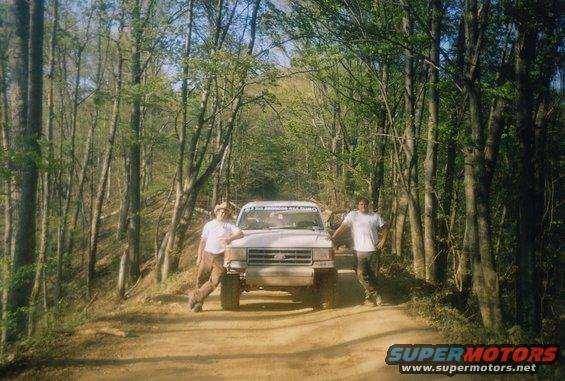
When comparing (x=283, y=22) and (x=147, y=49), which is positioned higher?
(x=283, y=22)

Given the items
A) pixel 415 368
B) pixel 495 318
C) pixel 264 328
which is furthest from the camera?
pixel 495 318

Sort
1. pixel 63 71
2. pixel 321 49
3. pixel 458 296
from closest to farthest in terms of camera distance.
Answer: pixel 458 296
pixel 321 49
pixel 63 71

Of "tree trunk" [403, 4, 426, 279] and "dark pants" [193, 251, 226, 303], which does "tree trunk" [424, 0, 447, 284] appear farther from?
"dark pants" [193, 251, 226, 303]

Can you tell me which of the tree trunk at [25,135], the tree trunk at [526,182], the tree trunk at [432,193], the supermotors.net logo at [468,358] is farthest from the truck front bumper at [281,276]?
the tree trunk at [526,182]

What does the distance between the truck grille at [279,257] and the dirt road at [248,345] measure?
982 millimetres

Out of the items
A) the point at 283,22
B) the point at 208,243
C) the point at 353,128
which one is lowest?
the point at 208,243

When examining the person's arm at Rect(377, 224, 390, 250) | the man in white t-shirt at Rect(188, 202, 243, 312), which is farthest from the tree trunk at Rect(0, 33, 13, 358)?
the person's arm at Rect(377, 224, 390, 250)

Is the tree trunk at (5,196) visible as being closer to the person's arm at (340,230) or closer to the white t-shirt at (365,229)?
the person's arm at (340,230)

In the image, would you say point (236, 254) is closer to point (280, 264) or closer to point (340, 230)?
point (280, 264)

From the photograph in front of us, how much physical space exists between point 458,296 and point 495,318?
3552 mm

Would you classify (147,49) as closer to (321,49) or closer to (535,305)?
(321,49)

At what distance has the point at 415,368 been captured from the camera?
18.6ft

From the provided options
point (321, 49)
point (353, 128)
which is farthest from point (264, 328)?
point (353, 128)

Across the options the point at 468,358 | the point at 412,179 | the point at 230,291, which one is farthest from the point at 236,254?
the point at 412,179
